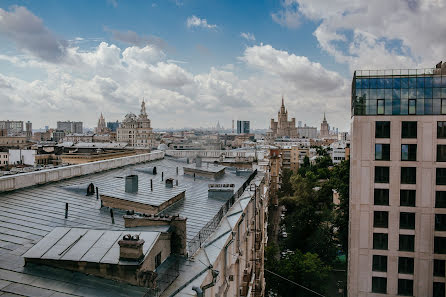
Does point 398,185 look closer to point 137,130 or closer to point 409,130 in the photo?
point 409,130

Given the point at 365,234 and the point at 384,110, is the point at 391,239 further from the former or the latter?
the point at 384,110

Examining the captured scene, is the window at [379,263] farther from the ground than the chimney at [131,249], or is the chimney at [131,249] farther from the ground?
the chimney at [131,249]

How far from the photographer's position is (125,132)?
143 m

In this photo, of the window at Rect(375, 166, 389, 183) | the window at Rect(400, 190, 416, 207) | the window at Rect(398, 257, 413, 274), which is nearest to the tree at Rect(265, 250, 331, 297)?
the window at Rect(398, 257, 413, 274)

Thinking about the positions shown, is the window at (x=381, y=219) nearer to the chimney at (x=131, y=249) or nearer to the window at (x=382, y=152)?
the window at (x=382, y=152)

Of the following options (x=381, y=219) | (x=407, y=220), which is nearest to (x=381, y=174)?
(x=381, y=219)

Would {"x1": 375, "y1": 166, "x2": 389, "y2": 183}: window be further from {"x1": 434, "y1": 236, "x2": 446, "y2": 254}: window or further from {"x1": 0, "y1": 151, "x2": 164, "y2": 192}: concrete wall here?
{"x1": 0, "y1": 151, "x2": 164, "y2": 192}: concrete wall

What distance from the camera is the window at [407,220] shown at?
3072 cm

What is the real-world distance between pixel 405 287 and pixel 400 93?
58.4 ft

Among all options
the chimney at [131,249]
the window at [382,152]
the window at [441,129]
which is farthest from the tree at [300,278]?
the chimney at [131,249]

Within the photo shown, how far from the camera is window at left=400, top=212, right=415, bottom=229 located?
30719mm

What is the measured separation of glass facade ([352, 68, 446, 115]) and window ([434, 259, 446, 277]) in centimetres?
1333

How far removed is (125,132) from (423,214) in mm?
128445

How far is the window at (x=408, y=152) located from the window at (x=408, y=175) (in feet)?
3.01
